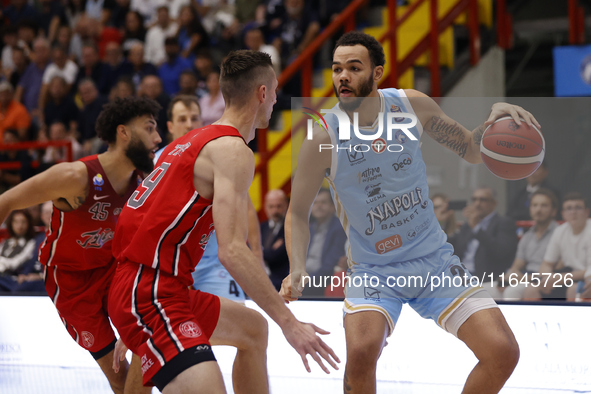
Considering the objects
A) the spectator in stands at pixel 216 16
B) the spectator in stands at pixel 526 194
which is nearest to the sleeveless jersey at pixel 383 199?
the spectator in stands at pixel 526 194

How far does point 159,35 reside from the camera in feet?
34.5

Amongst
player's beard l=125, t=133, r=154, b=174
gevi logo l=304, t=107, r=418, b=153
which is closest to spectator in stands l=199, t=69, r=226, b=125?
player's beard l=125, t=133, r=154, b=174

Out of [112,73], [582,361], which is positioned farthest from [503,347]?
[112,73]

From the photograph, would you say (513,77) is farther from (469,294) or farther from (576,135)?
(469,294)

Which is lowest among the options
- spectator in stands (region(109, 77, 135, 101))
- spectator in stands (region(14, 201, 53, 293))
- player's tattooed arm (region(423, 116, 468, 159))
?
spectator in stands (region(14, 201, 53, 293))

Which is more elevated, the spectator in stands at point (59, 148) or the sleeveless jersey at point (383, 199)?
the sleeveless jersey at point (383, 199)

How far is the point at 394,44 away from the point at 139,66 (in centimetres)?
398

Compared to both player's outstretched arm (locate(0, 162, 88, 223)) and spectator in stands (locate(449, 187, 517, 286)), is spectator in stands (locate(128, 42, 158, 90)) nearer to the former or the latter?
spectator in stands (locate(449, 187, 517, 286))

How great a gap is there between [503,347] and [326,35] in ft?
18.7

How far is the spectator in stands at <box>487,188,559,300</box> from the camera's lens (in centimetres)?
505

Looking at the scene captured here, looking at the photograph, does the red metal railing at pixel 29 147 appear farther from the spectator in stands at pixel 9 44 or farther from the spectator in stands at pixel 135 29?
the spectator in stands at pixel 9 44

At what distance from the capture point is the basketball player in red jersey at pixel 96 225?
3.98 metres

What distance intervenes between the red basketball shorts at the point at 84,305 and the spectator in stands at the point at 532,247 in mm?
2690

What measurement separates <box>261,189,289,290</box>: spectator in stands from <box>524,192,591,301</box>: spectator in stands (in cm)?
202
